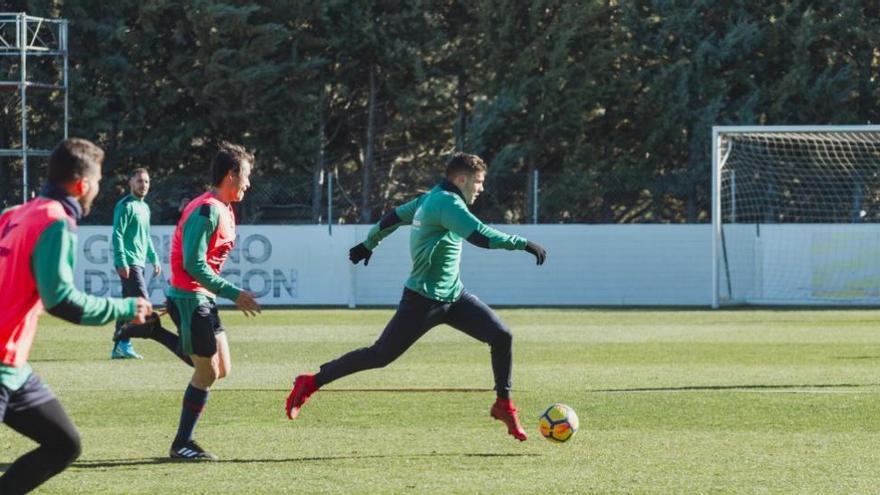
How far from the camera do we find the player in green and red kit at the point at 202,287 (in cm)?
955

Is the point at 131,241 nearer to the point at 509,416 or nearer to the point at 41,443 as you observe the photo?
the point at 509,416

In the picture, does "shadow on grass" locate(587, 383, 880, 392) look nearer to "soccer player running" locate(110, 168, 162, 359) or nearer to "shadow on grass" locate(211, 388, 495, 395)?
"shadow on grass" locate(211, 388, 495, 395)

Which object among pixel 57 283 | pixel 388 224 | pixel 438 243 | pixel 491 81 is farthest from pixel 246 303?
pixel 491 81

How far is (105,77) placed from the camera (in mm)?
41031

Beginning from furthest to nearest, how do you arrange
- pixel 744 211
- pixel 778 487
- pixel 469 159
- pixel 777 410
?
pixel 744 211 → pixel 777 410 → pixel 469 159 → pixel 778 487

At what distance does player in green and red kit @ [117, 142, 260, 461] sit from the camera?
9.55m

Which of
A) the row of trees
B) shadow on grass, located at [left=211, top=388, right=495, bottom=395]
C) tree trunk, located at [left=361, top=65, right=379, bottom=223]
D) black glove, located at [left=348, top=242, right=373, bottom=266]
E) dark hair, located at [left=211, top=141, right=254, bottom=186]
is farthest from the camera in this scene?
tree trunk, located at [left=361, top=65, right=379, bottom=223]

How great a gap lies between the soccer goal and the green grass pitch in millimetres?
9729

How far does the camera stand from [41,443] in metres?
6.73

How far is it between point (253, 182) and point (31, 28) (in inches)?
350

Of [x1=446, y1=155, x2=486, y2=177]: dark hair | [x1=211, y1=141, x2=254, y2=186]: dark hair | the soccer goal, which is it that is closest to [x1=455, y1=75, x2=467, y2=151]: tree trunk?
the soccer goal

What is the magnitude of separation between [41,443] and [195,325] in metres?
3.00

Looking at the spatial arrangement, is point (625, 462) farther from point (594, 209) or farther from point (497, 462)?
point (594, 209)

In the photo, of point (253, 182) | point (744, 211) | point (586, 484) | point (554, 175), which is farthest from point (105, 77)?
point (586, 484)
